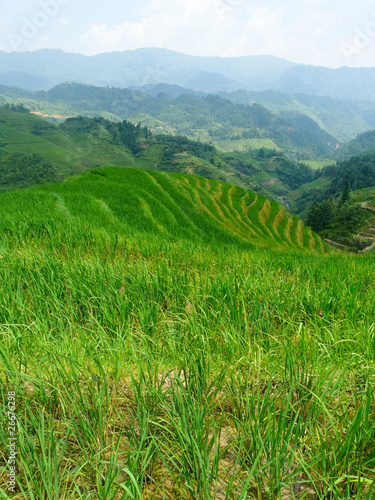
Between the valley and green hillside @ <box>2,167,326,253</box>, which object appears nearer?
the valley

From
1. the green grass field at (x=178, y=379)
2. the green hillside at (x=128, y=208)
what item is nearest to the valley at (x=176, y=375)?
the green grass field at (x=178, y=379)

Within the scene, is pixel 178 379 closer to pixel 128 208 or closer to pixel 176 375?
pixel 176 375

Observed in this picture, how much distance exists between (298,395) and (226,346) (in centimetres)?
76

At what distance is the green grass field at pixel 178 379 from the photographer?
1693mm

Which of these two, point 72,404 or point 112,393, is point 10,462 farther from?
point 112,393

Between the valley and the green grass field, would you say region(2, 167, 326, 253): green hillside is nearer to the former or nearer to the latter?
the valley

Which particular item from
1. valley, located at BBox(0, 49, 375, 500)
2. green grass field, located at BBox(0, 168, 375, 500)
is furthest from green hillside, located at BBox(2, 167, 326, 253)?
green grass field, located at BBox(0, 168, 375, 500)

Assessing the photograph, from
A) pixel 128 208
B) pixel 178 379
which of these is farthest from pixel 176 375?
pixel 128 208

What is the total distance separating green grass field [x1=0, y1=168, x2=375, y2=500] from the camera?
1693 millimetres

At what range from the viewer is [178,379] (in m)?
2.14

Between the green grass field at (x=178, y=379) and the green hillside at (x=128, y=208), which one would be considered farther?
the green hillside at (x=128, y=208)

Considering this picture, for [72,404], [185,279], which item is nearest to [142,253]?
[185,279]

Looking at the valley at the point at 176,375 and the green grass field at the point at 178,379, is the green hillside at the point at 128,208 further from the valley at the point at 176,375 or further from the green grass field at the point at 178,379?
the green grass field at the point at 178,379

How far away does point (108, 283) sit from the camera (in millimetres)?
4250
